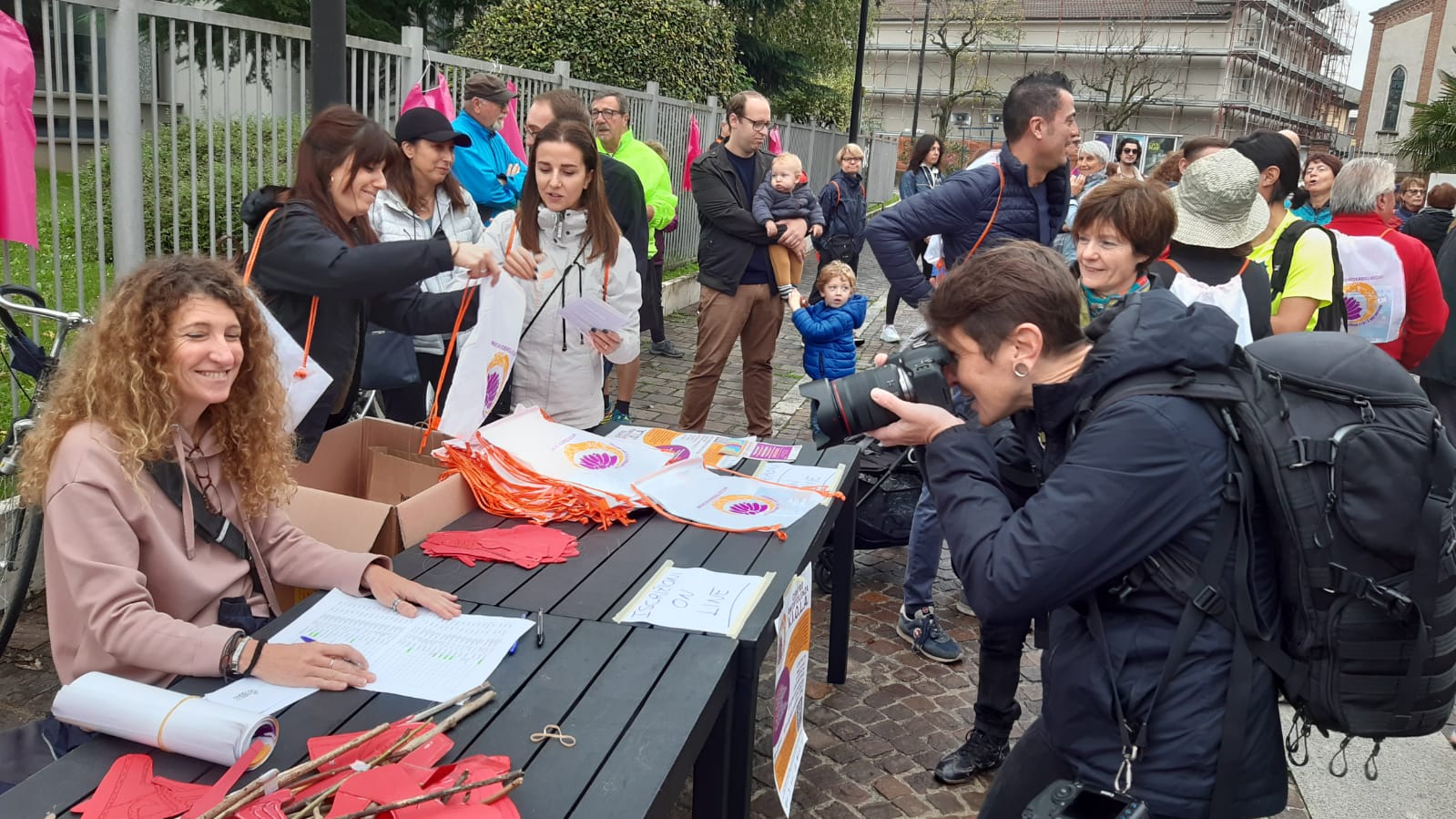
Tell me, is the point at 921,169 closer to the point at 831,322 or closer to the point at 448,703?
the point at 831,322

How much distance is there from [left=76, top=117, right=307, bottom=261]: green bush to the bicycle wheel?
4.28ft

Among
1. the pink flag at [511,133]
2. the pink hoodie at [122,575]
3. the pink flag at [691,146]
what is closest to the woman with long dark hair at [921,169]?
the pink flag at [691,146]

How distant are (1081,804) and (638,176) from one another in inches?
207

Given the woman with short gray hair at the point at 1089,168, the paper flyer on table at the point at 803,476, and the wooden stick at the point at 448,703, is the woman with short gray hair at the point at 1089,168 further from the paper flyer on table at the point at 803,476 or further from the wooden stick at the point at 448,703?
the wooden stick at the point at 448,703

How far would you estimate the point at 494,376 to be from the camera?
10.8 feet

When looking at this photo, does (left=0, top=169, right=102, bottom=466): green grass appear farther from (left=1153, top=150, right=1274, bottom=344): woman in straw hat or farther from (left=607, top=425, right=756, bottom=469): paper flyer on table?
(left=1153, top=150, right=1274, bottom=344): woman in straw hat

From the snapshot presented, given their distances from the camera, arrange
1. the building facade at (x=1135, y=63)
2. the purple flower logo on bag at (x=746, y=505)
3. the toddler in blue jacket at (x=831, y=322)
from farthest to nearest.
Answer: the building facade at (x=1135, y=63) < the toddler in blue jacket at (x=831, y=322) < the purple flower logo on bag at (x=746, y=505)

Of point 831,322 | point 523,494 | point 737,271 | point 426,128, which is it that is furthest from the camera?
point 737,271

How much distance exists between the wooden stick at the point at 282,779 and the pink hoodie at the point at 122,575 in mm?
464

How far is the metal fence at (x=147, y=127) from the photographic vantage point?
3906mm

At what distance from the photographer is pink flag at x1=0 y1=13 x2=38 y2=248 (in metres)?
3.56

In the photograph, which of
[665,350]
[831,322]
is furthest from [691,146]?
[831,322]

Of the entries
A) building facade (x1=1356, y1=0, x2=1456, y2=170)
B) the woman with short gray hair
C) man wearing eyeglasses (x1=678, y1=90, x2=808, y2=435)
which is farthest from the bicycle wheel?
building facade (x1=1356, y1=0, x2=1456, y2=170)

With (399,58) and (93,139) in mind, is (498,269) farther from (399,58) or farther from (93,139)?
(399,58)
